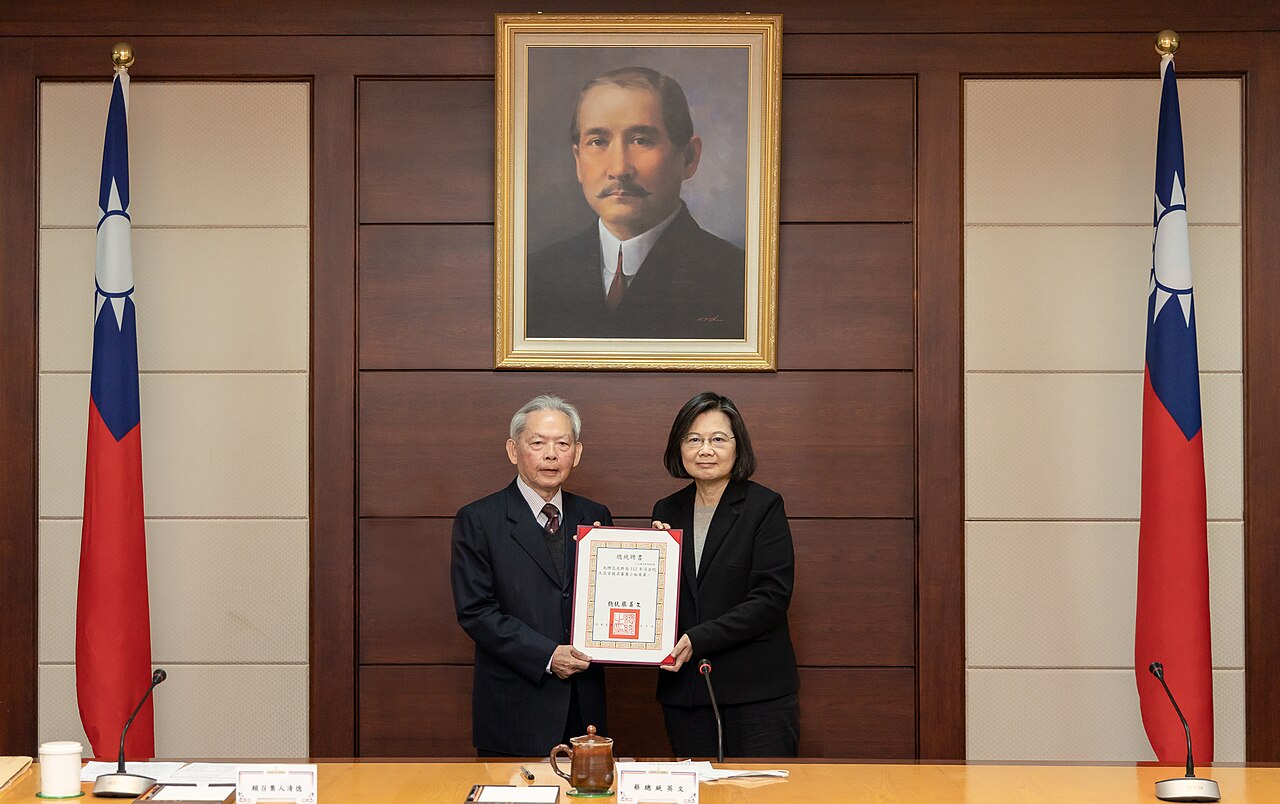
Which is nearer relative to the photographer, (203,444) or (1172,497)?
(1172,497)

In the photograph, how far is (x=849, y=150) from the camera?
12.6 feet

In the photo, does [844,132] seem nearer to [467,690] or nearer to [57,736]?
[467,690]

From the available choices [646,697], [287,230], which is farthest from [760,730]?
[287,230]

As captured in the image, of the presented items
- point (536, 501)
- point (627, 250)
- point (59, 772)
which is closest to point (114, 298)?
point (536, 501)

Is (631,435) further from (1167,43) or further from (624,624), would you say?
(1167,43)

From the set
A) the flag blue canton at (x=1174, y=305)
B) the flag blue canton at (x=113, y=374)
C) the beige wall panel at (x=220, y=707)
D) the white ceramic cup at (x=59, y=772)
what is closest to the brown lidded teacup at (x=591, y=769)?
the white ceramic cup at (x=59, y=772)

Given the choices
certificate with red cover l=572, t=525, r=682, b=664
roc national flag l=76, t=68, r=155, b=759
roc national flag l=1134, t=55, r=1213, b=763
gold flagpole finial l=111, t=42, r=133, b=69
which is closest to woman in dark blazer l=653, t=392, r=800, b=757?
certificate with red cover l=572, t=525, r=682, b=664

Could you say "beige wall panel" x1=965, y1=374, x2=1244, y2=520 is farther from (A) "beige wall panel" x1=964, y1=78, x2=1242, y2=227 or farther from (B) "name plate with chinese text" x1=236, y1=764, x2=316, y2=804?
(B) "name plate with chinese text" x1=236, y1=764, x2=316, y2=804

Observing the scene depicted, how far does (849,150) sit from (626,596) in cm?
171

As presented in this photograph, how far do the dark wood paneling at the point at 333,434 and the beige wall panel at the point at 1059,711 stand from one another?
80.5 inches

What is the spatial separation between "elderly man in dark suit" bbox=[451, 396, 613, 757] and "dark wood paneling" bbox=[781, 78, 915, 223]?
119 centimetres

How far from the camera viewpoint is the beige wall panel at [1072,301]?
3826 mm

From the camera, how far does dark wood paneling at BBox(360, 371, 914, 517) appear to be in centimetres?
383

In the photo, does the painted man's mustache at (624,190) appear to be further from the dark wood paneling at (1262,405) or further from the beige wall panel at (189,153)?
the dark wood paneling at (1262,405)
